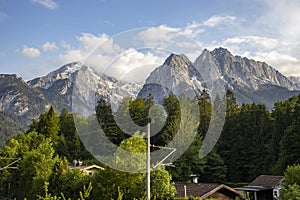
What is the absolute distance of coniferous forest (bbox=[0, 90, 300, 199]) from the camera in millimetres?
16469

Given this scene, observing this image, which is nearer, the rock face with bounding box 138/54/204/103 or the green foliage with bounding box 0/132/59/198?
the rock face with bounding box 138/54/204/103

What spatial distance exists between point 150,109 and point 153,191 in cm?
600

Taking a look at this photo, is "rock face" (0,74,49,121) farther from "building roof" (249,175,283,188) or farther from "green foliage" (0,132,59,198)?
"building roof" (249,175,283,188)

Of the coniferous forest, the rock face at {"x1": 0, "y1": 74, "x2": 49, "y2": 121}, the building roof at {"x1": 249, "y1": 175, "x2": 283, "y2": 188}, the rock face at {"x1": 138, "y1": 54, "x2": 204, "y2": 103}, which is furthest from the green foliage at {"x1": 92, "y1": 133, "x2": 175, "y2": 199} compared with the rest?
the rock face at {"x1": 0, "y1": 74, "x2": 49, "y2": 121}

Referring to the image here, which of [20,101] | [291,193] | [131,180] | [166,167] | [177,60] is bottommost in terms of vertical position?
[291,193]

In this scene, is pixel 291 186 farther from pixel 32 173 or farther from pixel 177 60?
pixel 32 173

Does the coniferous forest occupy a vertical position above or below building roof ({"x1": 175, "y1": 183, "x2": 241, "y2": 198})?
above

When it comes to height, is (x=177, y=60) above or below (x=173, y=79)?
above

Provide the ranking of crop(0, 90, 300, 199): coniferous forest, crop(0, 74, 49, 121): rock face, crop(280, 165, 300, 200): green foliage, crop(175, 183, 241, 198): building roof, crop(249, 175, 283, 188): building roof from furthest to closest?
crop(0, 74, 49, 121): rock face < crop(249, 175, 283, 188): building roof < crop(175, 183, 241, 198): building roof < crop(280, 165, 300, 200): green foliage < crop(0, 90, 300, 199): coniferous forest

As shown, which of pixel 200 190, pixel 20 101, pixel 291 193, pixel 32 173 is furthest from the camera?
pixel 20 101

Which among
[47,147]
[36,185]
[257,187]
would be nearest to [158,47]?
[36,185]

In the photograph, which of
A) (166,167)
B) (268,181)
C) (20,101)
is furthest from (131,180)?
(20,101)

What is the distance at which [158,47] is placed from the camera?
25.8 ft

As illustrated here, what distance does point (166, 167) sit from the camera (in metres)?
32.4
